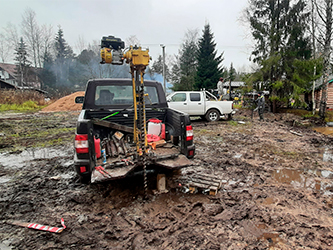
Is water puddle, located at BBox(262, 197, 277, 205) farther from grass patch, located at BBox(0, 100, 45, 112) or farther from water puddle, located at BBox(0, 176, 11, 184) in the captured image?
grass patch, located at BBox(0, 100, 45, 112)

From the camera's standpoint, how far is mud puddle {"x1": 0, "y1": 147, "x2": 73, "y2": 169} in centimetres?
523

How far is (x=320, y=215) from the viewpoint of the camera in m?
2.83

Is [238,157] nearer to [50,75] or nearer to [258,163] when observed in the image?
[258,163]

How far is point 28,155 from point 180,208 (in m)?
5.23

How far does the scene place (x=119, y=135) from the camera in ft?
13.1

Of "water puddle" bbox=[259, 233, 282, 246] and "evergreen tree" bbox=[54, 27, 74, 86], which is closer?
"water puddle" bbox=[259, 233, 282, 246]

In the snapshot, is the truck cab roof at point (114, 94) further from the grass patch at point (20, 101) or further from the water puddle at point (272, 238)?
the grass patch at point (20, 101)

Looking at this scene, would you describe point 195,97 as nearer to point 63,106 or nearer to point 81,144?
point 81,144

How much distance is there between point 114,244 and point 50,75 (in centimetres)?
4698

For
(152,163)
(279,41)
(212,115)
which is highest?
(279,41)

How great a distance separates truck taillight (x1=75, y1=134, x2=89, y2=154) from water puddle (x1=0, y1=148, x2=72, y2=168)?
10.3 ft

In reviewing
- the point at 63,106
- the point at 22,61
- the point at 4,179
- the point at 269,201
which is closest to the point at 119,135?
the point at 4,179

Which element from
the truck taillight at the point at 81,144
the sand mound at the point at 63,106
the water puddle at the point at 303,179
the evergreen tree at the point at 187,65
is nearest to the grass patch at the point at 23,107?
the sand mound at the point at 63,106

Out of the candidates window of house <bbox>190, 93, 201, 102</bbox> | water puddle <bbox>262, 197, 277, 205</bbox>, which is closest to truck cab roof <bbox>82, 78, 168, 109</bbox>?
water puddle <bbox>262, 197, 277, 205</bbox>
